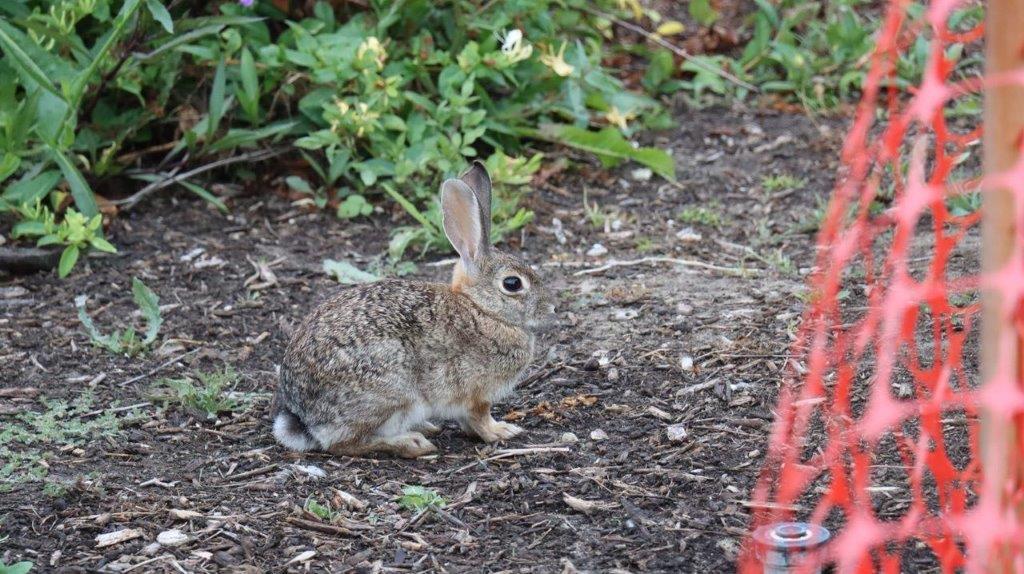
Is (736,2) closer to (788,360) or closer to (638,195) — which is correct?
(638,195)

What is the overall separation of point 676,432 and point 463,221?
128 centimetres

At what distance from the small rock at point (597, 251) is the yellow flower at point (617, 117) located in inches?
48.9

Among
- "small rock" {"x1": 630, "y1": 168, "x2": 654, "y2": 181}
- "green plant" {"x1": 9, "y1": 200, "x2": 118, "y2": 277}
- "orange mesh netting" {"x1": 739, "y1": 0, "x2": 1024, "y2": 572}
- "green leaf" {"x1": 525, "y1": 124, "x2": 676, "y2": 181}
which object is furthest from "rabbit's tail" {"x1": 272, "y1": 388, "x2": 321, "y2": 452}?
"small rock" {"x1": 630, "y1": 168, "x2": 654, "y2": 181}

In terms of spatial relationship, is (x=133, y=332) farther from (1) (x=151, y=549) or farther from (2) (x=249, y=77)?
(1) (x=151, y=549)

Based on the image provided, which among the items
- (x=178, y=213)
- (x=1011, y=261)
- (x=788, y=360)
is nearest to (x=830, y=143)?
(x=788, y=360)

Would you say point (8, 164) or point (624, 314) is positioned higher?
point (624, 314)

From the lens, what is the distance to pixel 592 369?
5805 mm

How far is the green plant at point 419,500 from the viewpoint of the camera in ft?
14.9

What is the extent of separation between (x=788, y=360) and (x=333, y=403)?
1.92m

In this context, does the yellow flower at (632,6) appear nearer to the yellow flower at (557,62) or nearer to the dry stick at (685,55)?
the dry stick at (685,55)

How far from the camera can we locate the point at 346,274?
22.0 ft

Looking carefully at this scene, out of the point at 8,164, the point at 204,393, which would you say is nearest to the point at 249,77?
the point at 8,164

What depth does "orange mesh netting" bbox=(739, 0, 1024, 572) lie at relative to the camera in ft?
8.51

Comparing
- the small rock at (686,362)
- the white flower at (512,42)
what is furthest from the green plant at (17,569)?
the white flower at (512,42)
